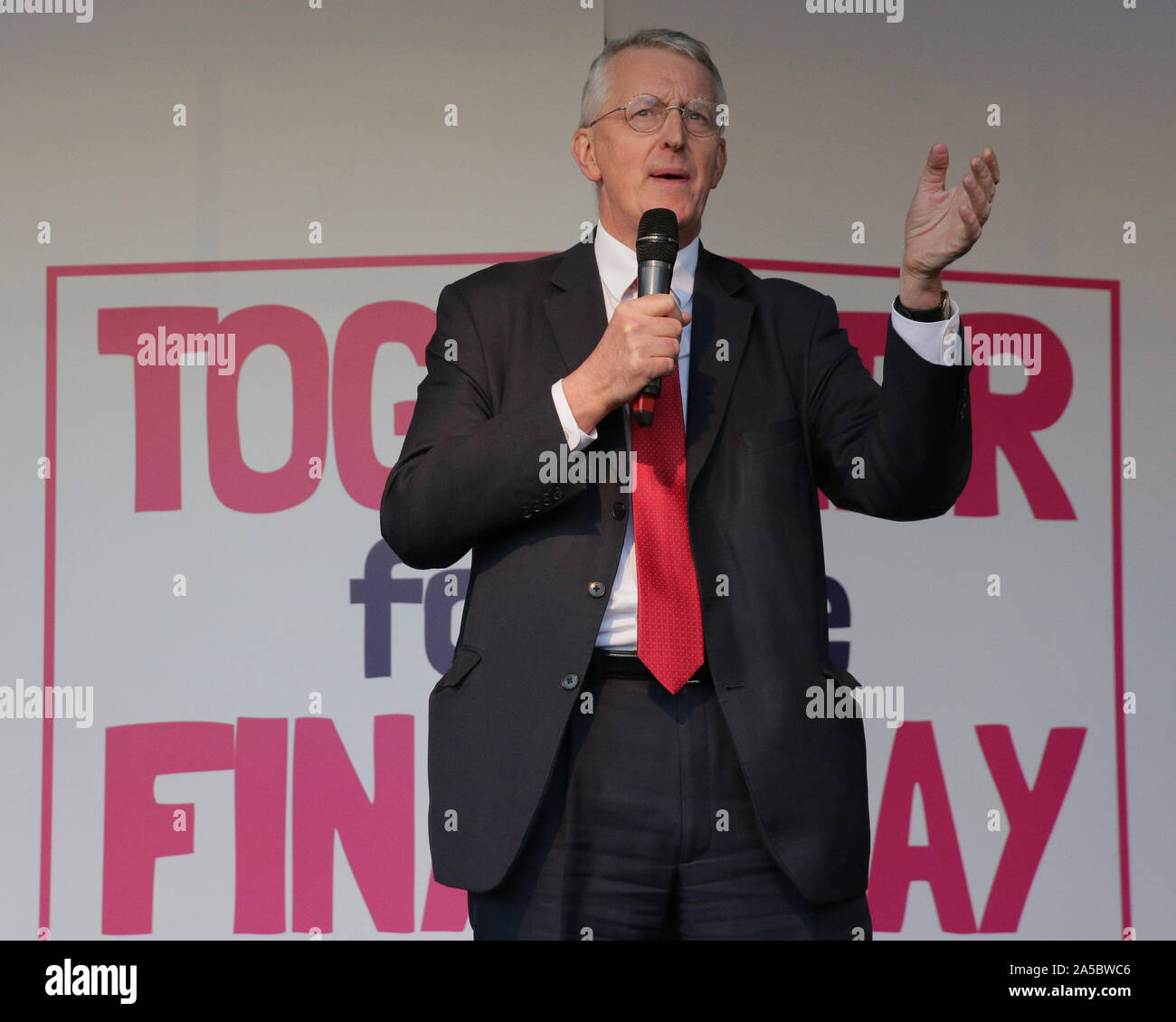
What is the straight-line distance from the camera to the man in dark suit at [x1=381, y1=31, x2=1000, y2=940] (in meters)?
1.65

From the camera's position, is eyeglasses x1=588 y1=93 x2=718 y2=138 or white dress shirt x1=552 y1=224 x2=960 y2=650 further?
eyeglasses x1=588 y1=93 x2=718 y2=138

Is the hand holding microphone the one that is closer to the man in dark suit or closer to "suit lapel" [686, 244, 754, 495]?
the man in dark suit

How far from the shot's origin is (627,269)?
6.44 ft

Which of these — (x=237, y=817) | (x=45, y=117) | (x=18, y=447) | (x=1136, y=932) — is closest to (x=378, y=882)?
(x=237, y=817)

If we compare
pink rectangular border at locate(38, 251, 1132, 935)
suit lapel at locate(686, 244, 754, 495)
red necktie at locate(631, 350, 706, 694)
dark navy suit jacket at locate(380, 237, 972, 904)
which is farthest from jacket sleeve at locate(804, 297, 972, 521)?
pink rectangular border at locate(38, 251, 1132, 935)

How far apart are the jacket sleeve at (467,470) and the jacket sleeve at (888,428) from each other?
1.29 ft

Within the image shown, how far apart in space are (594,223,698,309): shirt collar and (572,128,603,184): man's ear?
13 cm

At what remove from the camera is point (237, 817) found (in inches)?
137

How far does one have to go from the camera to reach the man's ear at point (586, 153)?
2049mm

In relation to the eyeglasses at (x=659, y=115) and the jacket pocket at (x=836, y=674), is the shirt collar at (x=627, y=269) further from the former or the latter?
the jacket pocket at (x=836, y=674)

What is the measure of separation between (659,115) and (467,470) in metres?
0.65

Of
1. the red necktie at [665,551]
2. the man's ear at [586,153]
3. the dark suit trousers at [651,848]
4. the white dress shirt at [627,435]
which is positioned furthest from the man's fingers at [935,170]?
the dark suit trousers at [651,848]

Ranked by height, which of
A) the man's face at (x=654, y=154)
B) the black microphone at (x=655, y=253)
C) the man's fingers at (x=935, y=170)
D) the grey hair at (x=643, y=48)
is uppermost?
the grey hair at (x=643, y=48)

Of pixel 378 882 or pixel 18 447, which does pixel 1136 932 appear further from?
pixel 18 447
